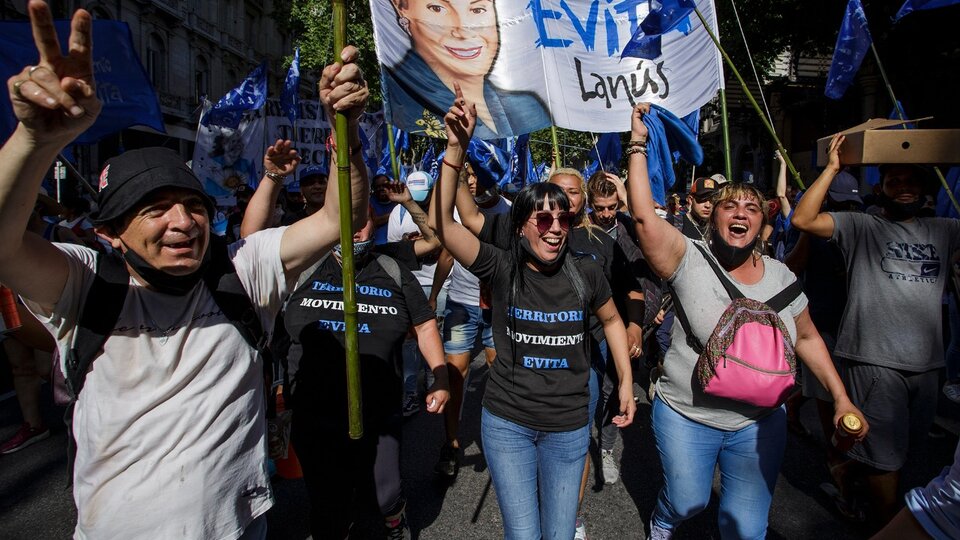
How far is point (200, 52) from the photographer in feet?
92.8

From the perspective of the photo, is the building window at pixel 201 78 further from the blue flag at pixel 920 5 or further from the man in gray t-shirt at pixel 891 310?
the man in gray t-shirt at pixel 891 310

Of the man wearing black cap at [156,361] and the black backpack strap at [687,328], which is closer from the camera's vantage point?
the man wearing black cap at [156,361]

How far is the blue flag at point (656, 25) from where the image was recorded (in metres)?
3.87

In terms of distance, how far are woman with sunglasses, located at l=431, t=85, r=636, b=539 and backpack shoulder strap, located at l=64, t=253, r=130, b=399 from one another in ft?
3.94

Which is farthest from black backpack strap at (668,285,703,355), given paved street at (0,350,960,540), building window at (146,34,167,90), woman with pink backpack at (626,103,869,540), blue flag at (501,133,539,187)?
building window at (146,34,167,90)

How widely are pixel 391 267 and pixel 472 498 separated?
5.45ft

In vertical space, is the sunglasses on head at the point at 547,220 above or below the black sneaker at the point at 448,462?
above

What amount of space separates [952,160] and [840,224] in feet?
2.70

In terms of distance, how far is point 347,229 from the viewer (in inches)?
62.1

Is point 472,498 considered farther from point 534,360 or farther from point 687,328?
point 687,328

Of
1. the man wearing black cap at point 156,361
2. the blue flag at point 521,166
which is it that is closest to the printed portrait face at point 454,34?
the man wearing black cap at point 156,361

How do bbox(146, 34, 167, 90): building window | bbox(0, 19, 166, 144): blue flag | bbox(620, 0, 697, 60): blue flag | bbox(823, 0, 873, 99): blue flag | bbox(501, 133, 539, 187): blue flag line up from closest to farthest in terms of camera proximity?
bbox(620, 0, 697, 60): blue flag
bbox(823, 0, 873, 99): blue flag
bbox(0, 19, 166, 144): blue flag
bbox(501, 133, 539, 187): blue flag
bbox(146, 34, 167, 90): building window

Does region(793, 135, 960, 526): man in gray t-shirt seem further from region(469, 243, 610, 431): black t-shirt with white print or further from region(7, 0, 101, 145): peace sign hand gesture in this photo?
region(7, 0, 101, 145): peace sign hand gesture

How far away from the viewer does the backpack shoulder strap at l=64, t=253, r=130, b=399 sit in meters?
1.53
